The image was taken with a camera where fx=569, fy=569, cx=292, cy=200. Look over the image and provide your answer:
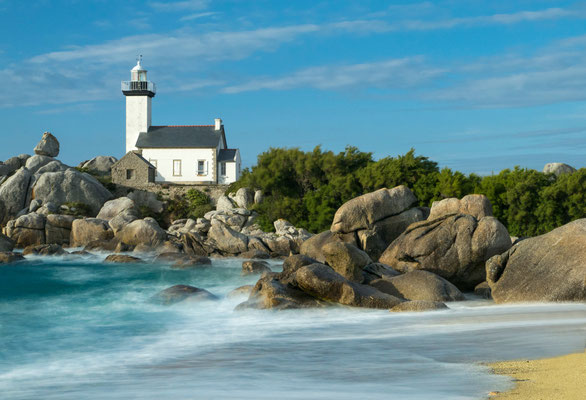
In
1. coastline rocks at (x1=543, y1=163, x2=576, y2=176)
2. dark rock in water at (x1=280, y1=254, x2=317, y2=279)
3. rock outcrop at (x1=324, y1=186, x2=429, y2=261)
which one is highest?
coastline rocks at (x1=543, y1=163, x2=576, y2=176)

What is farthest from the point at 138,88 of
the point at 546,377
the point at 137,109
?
the point at 546,377

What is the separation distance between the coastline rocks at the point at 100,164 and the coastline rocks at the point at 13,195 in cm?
1796

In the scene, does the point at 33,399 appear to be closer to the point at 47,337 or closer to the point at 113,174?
the point at 47,337

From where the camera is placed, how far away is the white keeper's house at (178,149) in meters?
55.7

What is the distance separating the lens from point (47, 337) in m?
13.4

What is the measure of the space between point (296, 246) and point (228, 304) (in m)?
17.2

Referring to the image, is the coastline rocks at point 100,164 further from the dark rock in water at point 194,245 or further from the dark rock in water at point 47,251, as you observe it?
the dark rock in water at point 194,245

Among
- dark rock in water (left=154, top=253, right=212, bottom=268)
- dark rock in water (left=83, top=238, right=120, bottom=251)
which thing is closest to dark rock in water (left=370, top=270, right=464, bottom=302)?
dark rock in water (left=154, top=253, right=212, bottom=268)

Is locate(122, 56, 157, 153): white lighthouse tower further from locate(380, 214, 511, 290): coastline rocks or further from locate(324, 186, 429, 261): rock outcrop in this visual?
locate(380, 214, 511, 290): coastline rocks

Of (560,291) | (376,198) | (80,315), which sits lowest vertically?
(80,315)

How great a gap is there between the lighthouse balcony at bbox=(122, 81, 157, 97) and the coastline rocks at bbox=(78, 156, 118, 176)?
9947 millimetres

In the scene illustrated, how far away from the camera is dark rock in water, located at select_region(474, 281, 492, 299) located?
16656 mm

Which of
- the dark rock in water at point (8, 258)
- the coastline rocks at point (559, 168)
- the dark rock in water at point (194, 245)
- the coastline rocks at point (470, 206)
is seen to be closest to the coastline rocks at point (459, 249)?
the coastline rocks at point (470, 206)

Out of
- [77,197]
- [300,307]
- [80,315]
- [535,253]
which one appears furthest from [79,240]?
[535,253]
